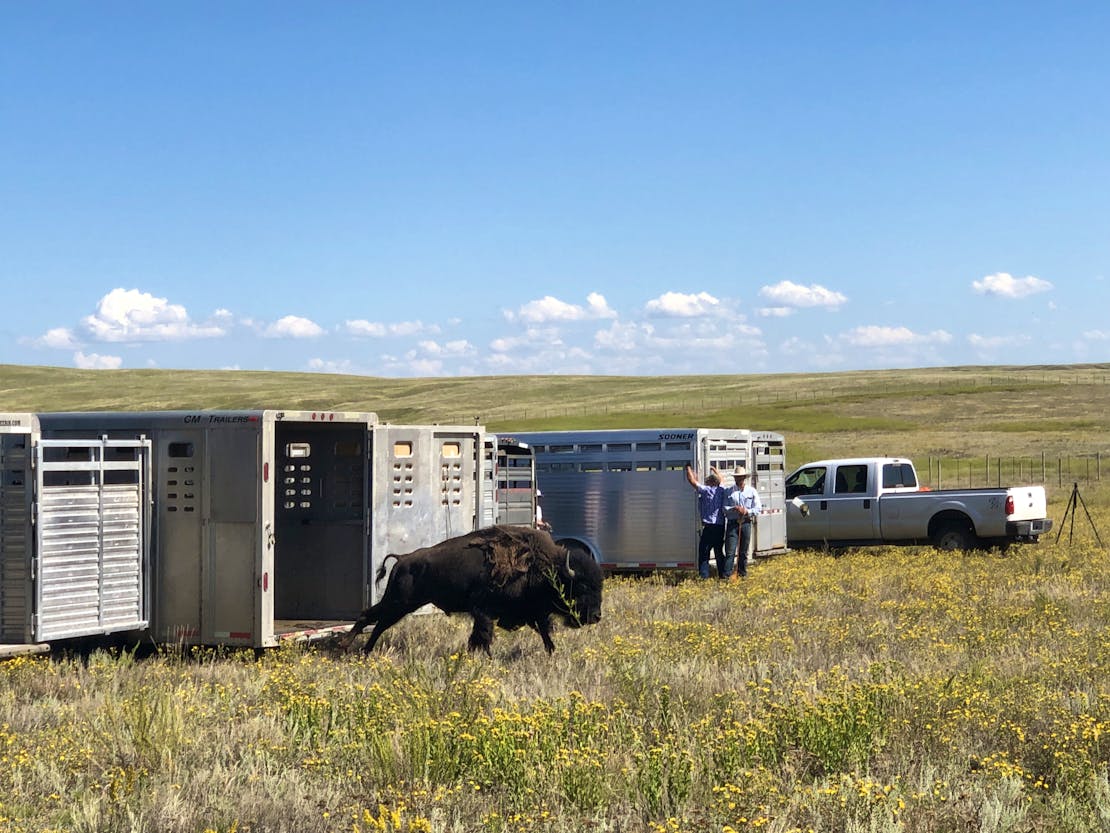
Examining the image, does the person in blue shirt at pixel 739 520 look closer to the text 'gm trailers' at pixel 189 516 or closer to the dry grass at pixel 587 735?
the dry grass at pixel 587 735

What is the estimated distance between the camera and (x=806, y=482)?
82.5 feet

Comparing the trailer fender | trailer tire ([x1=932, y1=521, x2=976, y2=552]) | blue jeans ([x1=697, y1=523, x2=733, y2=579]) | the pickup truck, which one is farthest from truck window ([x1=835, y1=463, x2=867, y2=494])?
the trailer fender

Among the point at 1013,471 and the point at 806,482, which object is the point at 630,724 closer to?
the point at 806,482

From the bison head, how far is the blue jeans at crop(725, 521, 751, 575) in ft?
21.7

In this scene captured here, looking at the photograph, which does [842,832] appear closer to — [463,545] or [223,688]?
[223,688]

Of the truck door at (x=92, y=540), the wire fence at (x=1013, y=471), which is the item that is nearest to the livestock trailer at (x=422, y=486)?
the truck door at (x=92, y=540)

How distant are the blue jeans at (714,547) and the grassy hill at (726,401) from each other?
135 ft

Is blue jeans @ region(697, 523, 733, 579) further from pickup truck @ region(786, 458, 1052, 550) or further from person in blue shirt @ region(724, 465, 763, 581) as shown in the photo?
pickup truck @ region(786, 458, 1052, 550)

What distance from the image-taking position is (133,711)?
842 cm

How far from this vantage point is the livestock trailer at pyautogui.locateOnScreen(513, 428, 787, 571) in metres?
19.8

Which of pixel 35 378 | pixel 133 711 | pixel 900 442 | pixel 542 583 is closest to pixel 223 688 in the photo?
pixel 133 711

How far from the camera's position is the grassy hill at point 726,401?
234 feet

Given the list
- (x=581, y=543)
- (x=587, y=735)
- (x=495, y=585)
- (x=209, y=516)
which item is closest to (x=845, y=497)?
(x=581, y=543)

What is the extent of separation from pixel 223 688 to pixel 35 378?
157 meters
